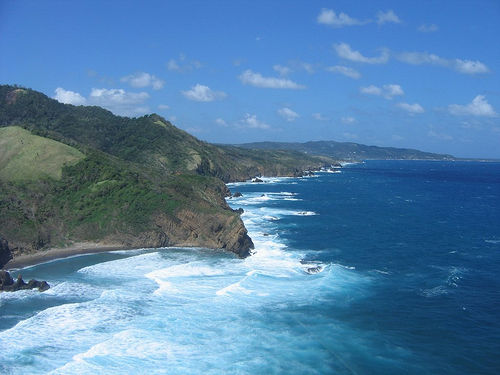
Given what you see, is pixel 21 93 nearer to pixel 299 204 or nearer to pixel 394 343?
pixel 299 204

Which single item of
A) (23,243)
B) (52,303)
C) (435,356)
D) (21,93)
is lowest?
(435,356)

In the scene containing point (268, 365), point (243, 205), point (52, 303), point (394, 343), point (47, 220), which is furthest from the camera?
point (243, 205)

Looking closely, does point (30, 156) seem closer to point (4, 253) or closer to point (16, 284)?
point (4, 253)

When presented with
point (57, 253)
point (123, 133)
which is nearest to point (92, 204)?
point (57, 253)

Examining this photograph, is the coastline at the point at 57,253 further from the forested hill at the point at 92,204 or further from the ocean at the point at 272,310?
the ocean at the point at 272,310

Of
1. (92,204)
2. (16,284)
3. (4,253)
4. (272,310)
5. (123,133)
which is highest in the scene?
(123,133)

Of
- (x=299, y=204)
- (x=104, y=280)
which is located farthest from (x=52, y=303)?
(x=299, y=204)

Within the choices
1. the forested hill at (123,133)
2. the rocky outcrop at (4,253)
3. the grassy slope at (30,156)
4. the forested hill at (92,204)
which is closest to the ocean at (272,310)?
the rocky outcrop at (4,253)
